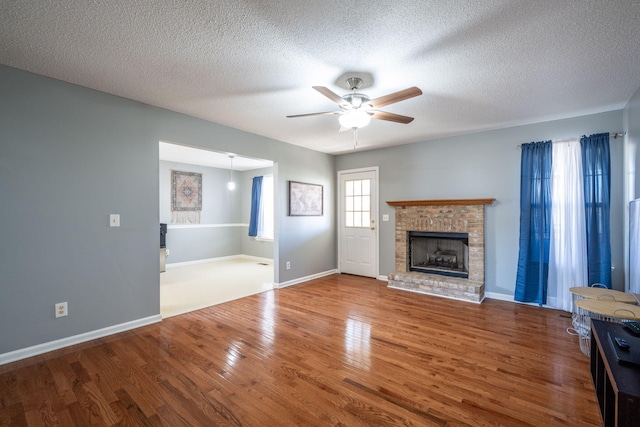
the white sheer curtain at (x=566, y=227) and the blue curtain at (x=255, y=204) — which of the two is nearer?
the white sheer curtain at (x=566, y=227)

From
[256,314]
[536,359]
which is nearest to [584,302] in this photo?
[536,359]

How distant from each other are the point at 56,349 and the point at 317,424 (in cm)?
262

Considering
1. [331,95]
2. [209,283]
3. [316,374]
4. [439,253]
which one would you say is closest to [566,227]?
[439,253]

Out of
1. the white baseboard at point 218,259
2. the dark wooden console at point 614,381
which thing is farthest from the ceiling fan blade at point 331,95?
the white baseboard at point 218,259

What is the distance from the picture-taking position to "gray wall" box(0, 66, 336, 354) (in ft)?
8.25

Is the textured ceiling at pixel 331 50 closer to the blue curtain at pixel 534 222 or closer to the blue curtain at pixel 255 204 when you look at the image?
the blue curtain at pixel 534 222

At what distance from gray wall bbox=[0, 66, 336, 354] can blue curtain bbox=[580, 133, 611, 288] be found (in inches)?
195

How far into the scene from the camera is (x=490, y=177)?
4375 millimetres

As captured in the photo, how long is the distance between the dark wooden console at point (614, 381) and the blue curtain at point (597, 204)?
5.62 ft

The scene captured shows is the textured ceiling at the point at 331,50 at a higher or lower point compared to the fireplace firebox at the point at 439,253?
higher

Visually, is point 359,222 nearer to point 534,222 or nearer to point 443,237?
point 443,237

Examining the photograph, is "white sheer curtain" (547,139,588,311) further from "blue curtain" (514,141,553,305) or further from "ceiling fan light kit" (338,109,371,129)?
"ceiling fan light kit" (338,109,371,129)

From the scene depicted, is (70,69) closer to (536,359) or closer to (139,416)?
(139,416)

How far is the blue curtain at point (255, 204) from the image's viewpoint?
769 cm
